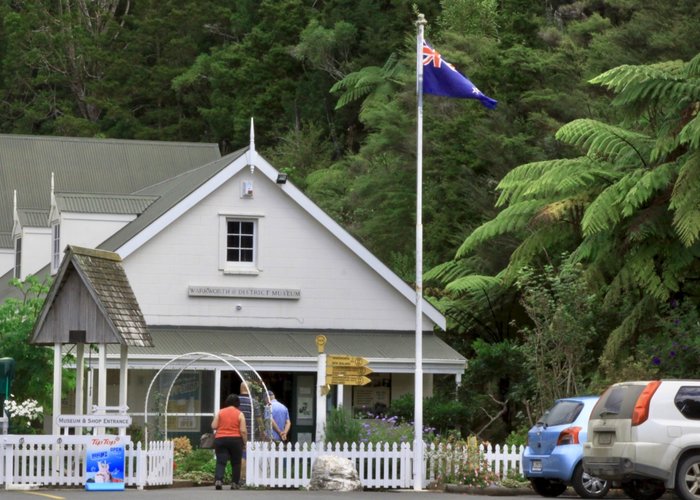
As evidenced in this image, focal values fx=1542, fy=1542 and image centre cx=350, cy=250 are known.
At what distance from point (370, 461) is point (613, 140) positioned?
26.8ft

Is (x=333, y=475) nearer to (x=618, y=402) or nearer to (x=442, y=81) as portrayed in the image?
(x=618, y=402)

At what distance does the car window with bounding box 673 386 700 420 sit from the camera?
62.5 feet

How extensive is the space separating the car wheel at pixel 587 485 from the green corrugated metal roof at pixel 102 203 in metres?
19.1

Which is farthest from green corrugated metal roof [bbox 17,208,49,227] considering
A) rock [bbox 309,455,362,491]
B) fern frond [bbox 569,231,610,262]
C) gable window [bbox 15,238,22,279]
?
rock [bbox 309,455,362,491]

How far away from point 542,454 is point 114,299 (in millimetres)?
7145

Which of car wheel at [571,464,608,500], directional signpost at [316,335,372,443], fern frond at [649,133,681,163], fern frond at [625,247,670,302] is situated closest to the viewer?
car wheel at [571,464,608,500]

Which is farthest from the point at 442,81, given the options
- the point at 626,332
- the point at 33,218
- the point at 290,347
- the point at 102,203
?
the point at 33,218

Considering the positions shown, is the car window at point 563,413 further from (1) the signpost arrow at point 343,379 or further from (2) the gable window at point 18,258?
(2) the gable window at point 18,258

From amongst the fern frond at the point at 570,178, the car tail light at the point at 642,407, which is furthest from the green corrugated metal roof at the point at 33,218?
the car tail light at the point at 642,407

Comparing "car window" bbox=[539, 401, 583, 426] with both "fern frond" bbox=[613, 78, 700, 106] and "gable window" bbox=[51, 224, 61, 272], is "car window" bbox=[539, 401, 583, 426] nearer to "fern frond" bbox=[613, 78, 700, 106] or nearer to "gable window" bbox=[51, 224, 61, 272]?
"fern frond" bbox=[613, 78, 700, 106]

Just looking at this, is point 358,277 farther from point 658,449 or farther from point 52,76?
point 52,76

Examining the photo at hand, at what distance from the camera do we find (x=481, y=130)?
4266cm

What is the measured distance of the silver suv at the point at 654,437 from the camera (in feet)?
61.9

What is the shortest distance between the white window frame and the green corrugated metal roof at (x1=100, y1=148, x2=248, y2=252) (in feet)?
3.39
